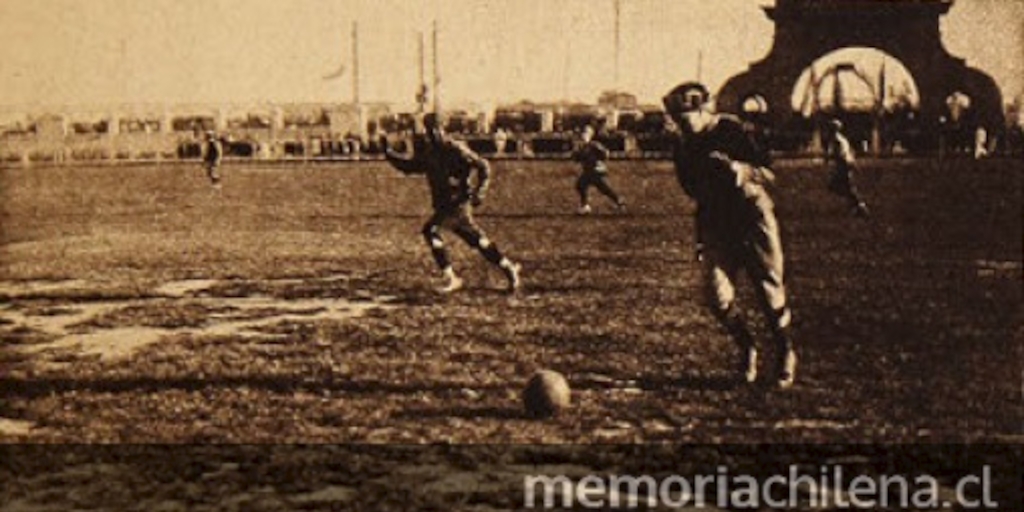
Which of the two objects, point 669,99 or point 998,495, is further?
point 669,99

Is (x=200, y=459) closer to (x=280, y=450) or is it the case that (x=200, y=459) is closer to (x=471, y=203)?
(x=280, y=450)

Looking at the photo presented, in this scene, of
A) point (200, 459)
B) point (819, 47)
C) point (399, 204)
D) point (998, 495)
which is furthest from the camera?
point (399, 204)

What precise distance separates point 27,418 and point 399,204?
2093 mm

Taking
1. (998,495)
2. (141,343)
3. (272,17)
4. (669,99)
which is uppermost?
(272,17)

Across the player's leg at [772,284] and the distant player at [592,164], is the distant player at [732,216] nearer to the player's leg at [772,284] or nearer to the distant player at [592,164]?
the player's leg at [772,284]

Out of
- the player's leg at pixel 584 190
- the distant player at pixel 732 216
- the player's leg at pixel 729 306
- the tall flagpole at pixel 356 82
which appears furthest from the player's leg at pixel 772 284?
the tall flagpole at pixel 356 82

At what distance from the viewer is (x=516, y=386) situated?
595 cm

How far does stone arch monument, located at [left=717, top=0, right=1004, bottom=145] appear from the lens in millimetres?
6066

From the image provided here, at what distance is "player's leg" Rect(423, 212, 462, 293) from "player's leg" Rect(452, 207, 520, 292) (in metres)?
0.08

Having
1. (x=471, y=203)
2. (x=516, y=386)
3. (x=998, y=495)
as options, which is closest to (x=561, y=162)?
(x=471, y=203)

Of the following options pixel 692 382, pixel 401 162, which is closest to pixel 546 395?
pixel 692 382

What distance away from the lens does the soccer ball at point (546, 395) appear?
226 inches

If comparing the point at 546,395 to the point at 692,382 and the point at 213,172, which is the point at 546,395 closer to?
the point at 692,382

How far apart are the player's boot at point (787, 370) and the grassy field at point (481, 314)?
0.15ft
